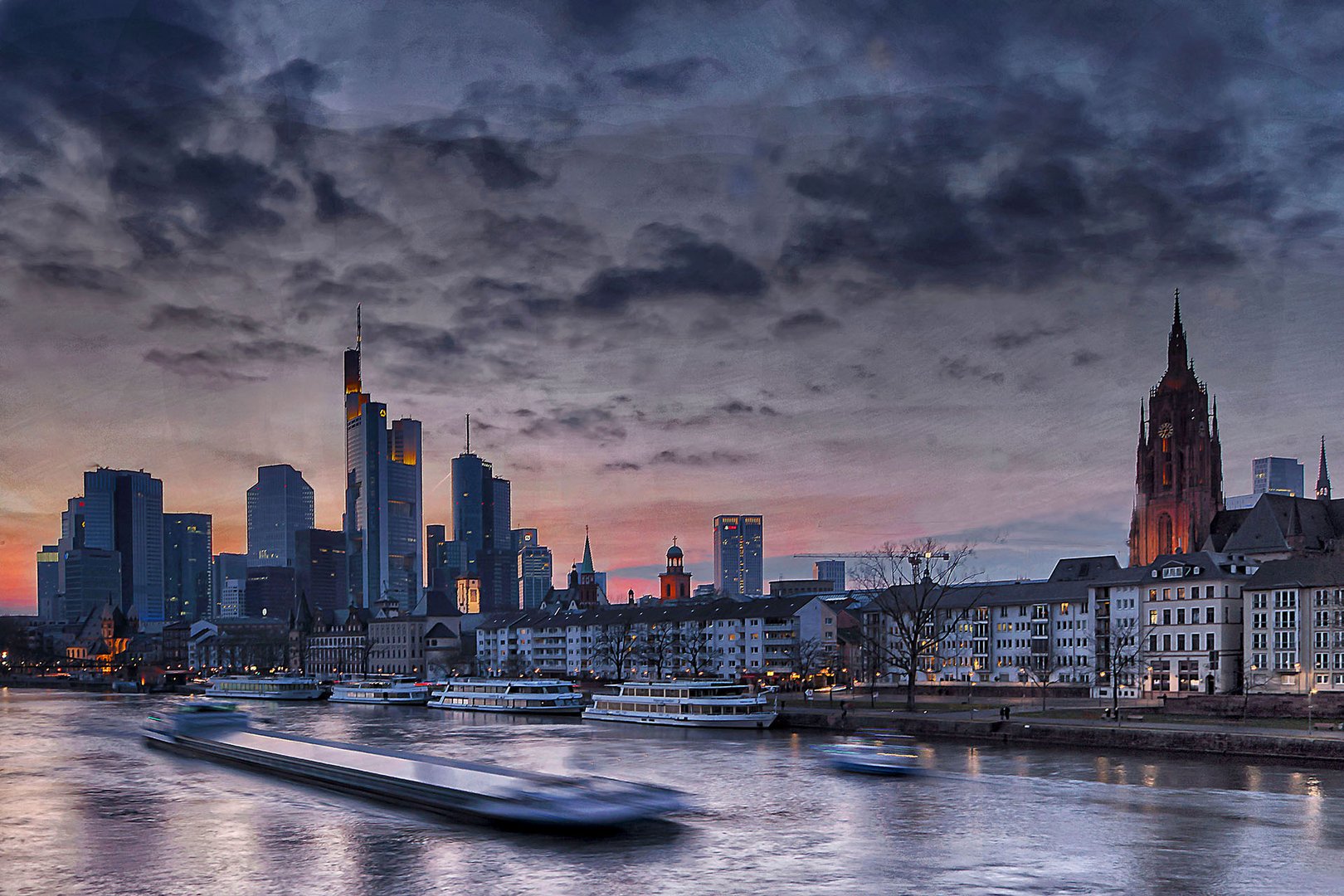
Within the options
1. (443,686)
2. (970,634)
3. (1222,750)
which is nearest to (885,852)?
(1222,750)

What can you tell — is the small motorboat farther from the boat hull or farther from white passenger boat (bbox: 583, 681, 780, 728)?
white passenger boat (bbox: 583, 681, 780, 728)

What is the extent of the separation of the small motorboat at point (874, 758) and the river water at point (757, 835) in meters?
1.01

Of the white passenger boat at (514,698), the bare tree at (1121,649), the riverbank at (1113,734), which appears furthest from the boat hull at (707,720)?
the bare tree at (1121,649)

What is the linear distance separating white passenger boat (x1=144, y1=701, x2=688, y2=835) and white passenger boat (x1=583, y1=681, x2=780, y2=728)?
41896mm

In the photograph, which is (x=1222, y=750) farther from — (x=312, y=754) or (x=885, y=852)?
(x=312, y=754)

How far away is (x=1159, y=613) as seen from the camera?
5950 inches

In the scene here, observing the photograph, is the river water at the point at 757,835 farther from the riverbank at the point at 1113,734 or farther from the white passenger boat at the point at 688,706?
the white passenger boat at the point at 688,706

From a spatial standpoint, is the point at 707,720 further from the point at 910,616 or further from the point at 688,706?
the point at 910,616

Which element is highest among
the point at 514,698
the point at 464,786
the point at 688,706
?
the point at 464,786

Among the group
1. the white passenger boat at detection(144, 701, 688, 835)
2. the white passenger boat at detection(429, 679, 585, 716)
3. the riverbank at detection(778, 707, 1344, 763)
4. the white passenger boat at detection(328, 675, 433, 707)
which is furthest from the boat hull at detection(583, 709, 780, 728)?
the white passenger boat at detection(328, 675, 433, 707)

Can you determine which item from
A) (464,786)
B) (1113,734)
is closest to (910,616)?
(1113,734)

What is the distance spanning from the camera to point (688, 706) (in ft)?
409

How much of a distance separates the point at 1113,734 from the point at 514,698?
274 ft

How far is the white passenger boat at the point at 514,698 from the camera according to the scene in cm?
15075
